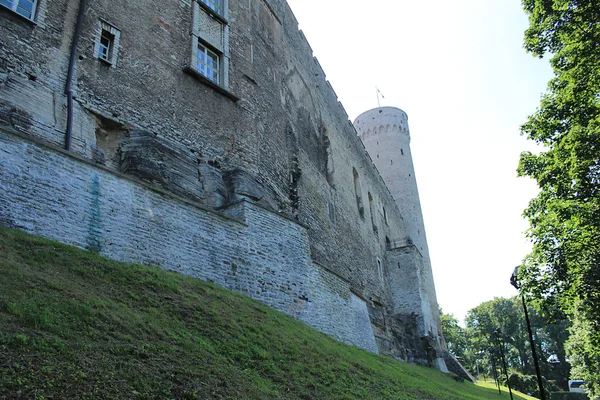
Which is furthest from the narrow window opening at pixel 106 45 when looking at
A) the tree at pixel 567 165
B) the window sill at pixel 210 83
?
the tree at pixel 567 165

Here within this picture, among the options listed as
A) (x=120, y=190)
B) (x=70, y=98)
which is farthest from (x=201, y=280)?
(x=70, y=98)

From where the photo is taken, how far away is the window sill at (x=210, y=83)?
43.4 ft

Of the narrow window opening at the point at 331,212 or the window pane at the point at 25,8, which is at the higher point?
the window pane at the point at 25,8

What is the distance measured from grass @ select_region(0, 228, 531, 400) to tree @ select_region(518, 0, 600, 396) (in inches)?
175

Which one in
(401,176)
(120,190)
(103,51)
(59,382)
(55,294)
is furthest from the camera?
(401,176)

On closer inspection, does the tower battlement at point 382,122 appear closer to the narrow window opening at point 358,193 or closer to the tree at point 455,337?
the narrow window opening at point 358,193

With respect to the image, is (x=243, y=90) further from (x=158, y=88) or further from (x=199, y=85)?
(x=158, y=88)

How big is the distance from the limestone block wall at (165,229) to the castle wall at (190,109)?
0.15 metres

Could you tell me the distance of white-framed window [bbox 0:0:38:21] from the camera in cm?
977

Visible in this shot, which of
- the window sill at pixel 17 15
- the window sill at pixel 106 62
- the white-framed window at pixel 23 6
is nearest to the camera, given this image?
the window sill at pixel 17 15

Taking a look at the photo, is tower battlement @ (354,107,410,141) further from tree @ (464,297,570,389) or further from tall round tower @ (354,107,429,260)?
tree @ (464,297,570,389)

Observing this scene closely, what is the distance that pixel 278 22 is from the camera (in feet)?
63.6

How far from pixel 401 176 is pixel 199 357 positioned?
3696cm

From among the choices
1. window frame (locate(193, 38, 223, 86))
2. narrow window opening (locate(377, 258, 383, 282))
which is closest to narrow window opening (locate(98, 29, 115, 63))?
window frame (locate(193, 38, 223, 86))
